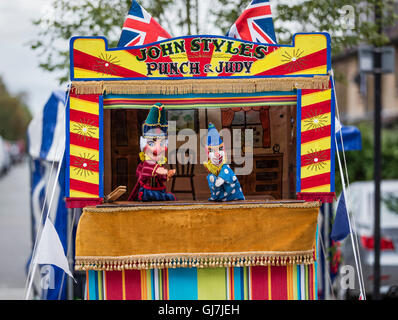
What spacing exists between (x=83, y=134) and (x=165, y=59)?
0.96 meters

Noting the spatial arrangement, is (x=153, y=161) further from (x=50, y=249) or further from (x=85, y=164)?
(x=50, y=249)

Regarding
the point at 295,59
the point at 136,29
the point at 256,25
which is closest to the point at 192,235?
the point at 295,59

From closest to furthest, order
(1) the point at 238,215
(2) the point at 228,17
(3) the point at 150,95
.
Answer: (1) the point at 238,215
(3) the point at 150,95
(2) the point at 228,17

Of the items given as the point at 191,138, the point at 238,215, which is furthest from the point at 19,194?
the point at 238,215

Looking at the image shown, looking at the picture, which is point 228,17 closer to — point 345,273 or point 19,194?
point 345,273

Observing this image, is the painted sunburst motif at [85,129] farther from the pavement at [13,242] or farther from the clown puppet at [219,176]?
the pavement at [13,242]

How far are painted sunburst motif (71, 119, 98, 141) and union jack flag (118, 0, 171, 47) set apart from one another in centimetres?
94

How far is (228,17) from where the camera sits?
643cm

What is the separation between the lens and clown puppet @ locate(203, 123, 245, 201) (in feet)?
13.9

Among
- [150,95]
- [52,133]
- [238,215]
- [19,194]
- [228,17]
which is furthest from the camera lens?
[19,194]

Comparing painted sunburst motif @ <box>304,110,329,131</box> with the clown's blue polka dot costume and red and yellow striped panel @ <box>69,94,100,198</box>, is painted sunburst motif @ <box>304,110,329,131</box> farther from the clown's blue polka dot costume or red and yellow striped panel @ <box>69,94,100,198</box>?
red and yellow striped panel @ <box>69,94,100,198</box>

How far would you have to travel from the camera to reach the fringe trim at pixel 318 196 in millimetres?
4141

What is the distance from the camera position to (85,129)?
4.11 meters

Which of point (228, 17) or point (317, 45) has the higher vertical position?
point (228, 17)
